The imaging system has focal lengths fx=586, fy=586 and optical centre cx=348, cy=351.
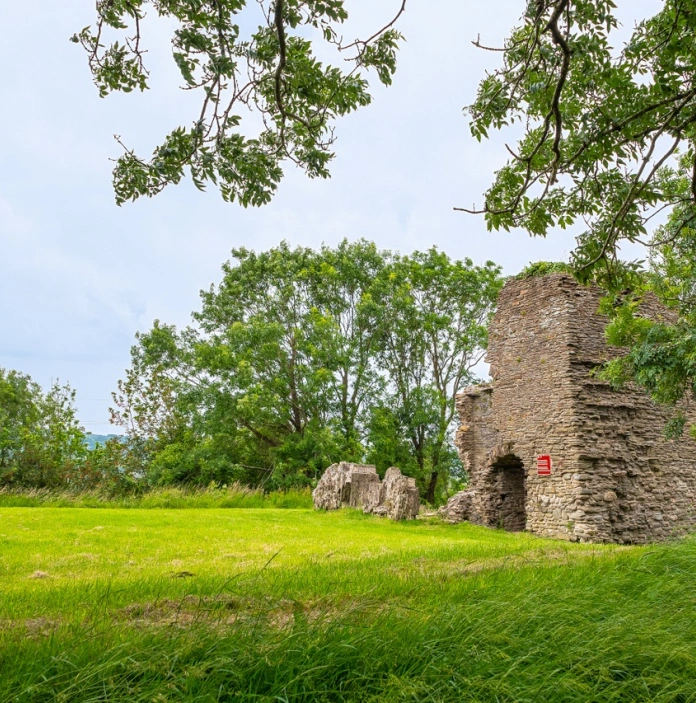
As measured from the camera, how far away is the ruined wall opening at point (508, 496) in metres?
14.7

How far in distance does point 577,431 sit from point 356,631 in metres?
10.2

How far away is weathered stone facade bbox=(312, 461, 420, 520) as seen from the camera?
45.3 ft

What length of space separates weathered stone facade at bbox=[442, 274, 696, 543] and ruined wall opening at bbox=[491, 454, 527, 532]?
103 centimetres

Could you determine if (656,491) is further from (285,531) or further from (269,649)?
(269,649)

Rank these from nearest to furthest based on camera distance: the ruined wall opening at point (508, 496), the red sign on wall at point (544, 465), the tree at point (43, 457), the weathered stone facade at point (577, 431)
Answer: the weathered stone facade at point (577, 431), the red sign on wall at point (544, 465), the ruined wall opening at point (508, 496), the tree at point (43, 457)

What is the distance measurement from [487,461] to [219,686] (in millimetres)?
12933

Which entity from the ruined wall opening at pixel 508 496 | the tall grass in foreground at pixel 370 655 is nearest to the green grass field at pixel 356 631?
the tall grass in foreground at pixel 370 655

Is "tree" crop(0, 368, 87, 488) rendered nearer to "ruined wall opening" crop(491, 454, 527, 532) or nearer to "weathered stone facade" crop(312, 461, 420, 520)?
"weathered stone facade" crop(312, 461, 420, 520)

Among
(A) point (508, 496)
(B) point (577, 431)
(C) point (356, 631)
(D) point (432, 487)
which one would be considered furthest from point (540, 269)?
(D) point (432, 487)

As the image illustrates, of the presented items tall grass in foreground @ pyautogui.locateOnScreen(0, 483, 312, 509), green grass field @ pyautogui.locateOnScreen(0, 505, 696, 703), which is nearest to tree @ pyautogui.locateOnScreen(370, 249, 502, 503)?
tall grass in foreground @ pyautogui.locateOnScreen(0, 483, 312, 509)

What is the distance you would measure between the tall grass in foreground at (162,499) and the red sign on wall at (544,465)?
321 inches

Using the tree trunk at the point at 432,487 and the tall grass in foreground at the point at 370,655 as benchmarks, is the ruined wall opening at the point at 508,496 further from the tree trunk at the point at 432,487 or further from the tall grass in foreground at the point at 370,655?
the tall grass in foreground at the point at 370,655

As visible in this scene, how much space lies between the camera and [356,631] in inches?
115

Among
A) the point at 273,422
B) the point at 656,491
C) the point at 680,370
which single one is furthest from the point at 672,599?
the point at 273,422
